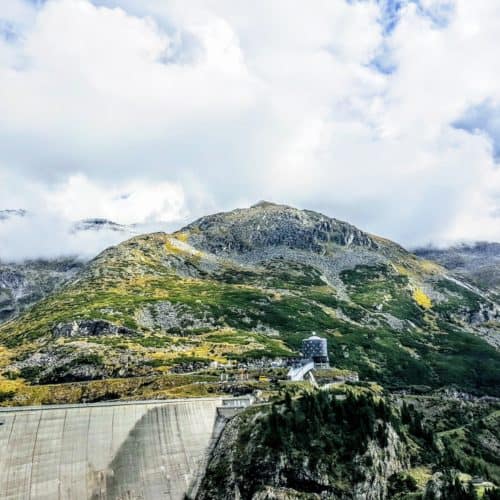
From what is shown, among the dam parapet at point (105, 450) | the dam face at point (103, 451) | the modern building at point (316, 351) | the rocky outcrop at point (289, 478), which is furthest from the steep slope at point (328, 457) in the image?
the modern building at point (316, 351)

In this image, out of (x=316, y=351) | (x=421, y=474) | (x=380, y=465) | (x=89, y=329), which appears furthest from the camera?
(x=89, y=329)

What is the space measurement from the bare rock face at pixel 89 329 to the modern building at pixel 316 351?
58.6m

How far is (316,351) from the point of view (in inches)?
6240

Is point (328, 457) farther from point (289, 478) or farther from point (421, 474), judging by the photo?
point (421, 474)

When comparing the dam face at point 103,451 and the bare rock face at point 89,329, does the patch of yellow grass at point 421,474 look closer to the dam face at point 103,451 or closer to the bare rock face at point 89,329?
the dam face at point 103,451

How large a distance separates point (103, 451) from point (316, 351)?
87423 millimetres

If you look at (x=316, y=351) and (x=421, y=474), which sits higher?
(x=316, y=351)

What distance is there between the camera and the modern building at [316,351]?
158 meters

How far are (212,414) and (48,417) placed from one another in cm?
3380

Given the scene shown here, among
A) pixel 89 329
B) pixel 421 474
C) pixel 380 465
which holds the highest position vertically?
pixel 89 329

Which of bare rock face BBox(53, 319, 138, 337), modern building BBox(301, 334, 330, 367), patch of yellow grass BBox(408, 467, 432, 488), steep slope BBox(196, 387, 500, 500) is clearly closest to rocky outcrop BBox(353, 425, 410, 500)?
steep slope BBox(196, 387, 500, 500)

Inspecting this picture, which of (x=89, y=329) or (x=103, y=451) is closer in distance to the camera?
(x=103, y=451)

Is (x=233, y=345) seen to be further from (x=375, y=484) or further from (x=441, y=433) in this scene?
(x=375, y=484)

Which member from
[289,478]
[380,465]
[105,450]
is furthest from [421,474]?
[105,450]
